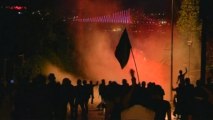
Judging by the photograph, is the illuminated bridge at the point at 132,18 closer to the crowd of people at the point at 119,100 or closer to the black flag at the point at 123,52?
the crowd of people at the point at 119,100

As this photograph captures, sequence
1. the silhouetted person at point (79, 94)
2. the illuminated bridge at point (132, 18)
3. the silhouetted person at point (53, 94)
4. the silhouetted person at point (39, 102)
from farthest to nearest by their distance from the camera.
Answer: the illuminated bridge at point (132, 18)
the silhouetted person at point (79, 94)
the silhouetted person at point (53, 94)
the silhouetted person at point (39, 102)

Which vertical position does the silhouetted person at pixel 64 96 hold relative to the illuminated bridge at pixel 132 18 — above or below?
below

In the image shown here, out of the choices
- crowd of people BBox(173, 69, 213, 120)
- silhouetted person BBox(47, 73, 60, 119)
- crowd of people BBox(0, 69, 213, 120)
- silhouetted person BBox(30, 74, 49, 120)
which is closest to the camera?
crowd of people BBox(0, 69, 213, 120)

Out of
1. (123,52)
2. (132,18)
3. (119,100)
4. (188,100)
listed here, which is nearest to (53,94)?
(123,52)

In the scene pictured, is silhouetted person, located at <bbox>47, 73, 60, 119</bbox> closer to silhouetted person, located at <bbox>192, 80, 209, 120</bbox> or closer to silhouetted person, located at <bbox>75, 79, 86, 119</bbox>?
silhouetted person, located at <bbox>75, 79, 86, 119</bbox>

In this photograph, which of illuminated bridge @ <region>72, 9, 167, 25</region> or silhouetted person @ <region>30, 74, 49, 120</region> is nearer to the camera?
silhouetted person @ <region>30, 74, 49, 120</region>

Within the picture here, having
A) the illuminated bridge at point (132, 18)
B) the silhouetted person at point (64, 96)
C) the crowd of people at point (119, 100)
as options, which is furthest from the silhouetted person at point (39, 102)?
the illuminated bridge at point (132, 18)

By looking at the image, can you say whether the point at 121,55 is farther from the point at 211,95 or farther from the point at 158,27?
the point at 158,27

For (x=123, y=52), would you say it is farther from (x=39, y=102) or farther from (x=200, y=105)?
(x=39, y=102)

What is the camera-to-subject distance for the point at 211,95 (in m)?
14.8

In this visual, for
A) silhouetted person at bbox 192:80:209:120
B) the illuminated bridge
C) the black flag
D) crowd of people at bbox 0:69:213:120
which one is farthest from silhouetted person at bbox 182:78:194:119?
the illuminated bridge

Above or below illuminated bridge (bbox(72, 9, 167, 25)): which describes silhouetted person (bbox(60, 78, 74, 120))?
below

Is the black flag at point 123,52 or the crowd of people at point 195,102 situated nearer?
the crowd of people at point 195,102

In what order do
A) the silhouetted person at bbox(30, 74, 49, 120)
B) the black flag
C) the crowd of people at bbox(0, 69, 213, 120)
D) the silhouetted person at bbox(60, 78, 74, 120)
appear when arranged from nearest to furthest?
1. the crowd of people at bbox(0, 69, 213, 120)
2. the silhouetted person at bbox(30, 74, 49, 120)
3. the black flag
4. the silhouetted person at bbox(60, 78, 74, 120)
